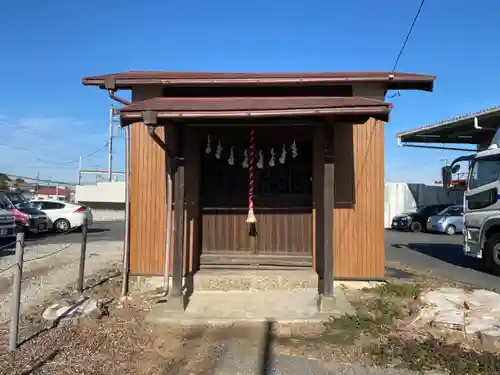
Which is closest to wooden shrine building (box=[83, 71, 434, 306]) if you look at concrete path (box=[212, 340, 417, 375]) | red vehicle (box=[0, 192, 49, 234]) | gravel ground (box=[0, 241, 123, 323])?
gravel ground (box=[0, 241, 123, 323])

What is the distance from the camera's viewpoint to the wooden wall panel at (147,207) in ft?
24.4

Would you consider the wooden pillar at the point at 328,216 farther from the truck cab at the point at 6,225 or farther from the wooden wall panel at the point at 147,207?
the truck cab at the point at 6,225

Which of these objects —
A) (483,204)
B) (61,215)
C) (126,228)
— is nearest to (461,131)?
(483,204)

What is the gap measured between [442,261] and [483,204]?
8.16ft

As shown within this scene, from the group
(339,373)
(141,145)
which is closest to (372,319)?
(339,373)

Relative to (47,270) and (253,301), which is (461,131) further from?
(47,270)

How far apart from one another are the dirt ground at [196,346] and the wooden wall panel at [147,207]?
4.06 feet

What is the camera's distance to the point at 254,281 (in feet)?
22.8

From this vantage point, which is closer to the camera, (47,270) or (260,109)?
(260,109)

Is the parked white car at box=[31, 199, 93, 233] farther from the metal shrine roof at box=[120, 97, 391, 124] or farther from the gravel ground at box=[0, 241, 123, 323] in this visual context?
the metal shrine roof at box=[120, 97, 391, 124]

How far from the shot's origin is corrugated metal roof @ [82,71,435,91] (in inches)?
247

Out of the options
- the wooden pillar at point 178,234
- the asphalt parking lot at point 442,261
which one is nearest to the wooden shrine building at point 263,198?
the wooden pillar at point 178,234

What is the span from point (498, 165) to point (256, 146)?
20.3 ft

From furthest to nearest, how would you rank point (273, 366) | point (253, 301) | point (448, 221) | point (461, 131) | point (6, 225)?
point (448, 221) < point (461, 131) < point (6, 225) < point (253, 301) < point (273, 366)
